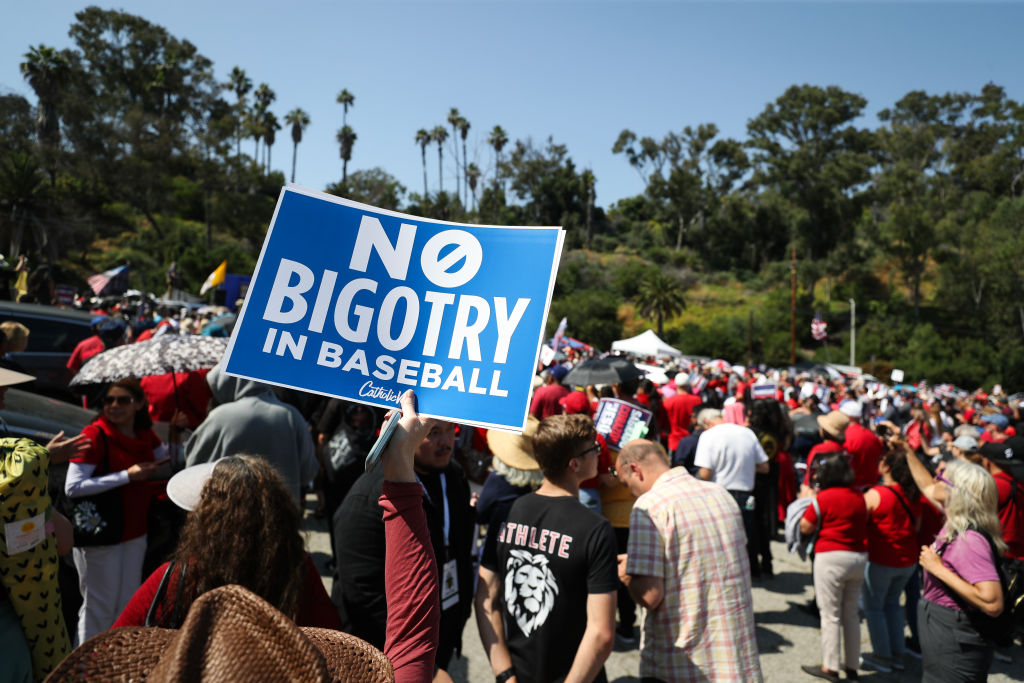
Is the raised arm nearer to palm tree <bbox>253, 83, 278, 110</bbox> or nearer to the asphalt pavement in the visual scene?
the asphalt pavement

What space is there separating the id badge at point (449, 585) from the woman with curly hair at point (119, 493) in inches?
76.9

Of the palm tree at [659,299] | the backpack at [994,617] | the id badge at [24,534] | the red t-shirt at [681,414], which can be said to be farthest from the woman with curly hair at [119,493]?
the palm tree at [659,299]

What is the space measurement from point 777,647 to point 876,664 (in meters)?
0.67

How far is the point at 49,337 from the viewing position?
28.6 feet

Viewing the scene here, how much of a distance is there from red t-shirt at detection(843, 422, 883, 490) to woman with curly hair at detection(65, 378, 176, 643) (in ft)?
17.8

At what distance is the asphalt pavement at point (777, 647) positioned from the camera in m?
4.63

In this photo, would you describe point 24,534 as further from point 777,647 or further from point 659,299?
point 659,299

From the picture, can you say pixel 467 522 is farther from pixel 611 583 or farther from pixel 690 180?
pixel 690 180

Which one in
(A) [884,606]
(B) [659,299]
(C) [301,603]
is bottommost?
(A) [884,606]

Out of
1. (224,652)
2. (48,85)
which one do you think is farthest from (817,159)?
(224,652)

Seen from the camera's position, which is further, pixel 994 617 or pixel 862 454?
pixel 862 454

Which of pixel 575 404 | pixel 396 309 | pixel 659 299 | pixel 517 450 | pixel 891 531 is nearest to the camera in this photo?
pixel 396 309

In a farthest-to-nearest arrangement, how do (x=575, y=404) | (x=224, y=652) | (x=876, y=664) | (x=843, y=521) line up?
(x=575, y=404)
(x=876, y=664)
(x=843, y=521)
(x=224, y=652)

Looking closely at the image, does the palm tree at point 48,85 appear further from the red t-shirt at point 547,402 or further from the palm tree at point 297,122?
the red t-shirt at point 547,402
